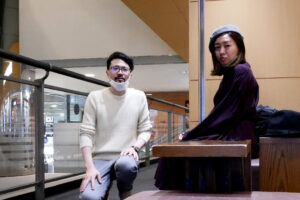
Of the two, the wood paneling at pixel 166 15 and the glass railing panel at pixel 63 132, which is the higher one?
the wood paneling at pixel 166 15

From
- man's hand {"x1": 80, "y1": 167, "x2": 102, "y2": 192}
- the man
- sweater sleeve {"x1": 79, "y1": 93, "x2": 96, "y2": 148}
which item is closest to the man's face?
the man

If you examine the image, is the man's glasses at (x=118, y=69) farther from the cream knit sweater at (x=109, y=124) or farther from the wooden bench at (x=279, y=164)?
the wooden bench at (x=279, y=164)

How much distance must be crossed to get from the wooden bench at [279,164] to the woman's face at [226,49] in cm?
41

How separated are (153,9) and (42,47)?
3.80 metres

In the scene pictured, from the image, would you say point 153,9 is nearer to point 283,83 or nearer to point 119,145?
point 283,83

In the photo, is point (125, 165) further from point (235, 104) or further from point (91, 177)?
point (235, 104)

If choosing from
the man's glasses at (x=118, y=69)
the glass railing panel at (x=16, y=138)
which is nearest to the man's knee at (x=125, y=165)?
the man's glasses at (x=118, y=69)

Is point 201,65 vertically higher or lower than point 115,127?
higher

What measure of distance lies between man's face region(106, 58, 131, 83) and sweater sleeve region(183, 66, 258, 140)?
1.73 feet

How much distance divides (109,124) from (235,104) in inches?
25.5

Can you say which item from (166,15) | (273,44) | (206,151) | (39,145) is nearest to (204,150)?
(206,151)

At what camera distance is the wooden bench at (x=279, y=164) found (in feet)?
5.26

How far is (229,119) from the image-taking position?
169 cm

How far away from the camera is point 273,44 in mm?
2592
